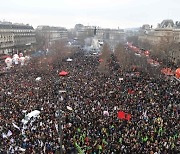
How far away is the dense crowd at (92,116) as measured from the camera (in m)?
20.2

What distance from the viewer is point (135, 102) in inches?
1174

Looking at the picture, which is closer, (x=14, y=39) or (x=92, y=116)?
(x=92, y=116)

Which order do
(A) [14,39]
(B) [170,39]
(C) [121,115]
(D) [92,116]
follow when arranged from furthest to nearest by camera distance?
(A) [14,39] < (B) [170,39] < (D) [92,116] < (C) [121,115]

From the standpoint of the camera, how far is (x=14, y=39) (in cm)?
10806

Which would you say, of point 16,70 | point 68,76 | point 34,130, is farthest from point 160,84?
point 16,70

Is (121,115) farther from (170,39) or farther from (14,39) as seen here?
(14,39)

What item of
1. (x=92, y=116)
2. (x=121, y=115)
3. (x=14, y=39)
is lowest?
(x=92, y=116)

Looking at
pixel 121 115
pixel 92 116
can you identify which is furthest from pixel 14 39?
pixel 121 115

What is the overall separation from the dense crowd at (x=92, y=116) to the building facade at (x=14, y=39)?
2304 inches

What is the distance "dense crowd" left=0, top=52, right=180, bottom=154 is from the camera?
2025 cm

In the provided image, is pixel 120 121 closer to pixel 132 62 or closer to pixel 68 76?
pixel 68 76

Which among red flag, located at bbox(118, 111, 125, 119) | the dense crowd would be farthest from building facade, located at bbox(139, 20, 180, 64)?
red flag, located at bbox(118, 111, 125, 119)

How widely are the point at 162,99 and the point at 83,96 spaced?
747 cm

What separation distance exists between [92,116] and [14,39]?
87537 millimetres
